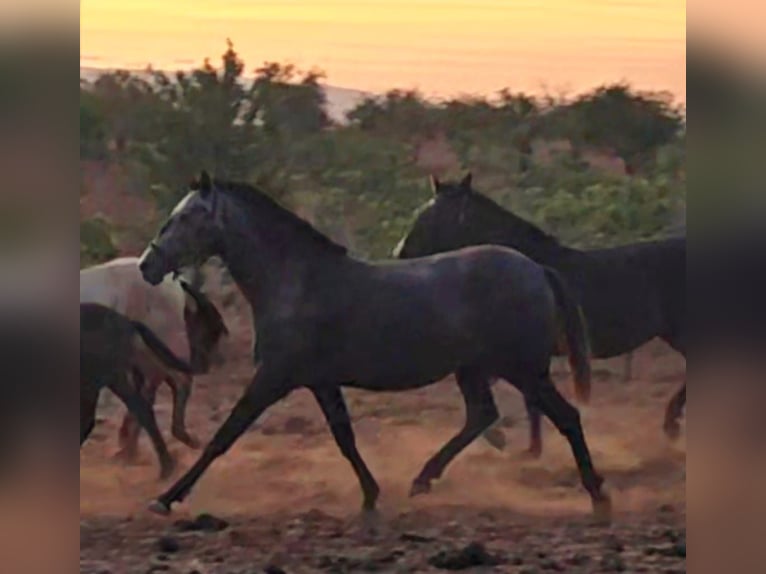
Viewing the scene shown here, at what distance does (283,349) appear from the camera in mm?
5781

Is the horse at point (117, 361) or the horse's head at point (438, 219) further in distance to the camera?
the horse's head at point (438, 219)

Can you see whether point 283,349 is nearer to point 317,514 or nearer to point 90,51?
point 317,514

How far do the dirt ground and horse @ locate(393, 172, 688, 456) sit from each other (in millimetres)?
57

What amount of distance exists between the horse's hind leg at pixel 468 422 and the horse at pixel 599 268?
0.21ft

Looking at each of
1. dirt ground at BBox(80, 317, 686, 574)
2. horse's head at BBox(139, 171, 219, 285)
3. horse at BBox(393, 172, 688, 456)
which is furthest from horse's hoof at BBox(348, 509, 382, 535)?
horse's head at BBox(139, 171, 219, 285)

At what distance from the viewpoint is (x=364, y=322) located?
5812 mm

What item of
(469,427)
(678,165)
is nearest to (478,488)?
(469,427)

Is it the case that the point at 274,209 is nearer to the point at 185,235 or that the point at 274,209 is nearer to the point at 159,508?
the point at 185,235

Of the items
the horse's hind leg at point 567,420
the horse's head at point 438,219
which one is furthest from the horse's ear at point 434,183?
the horse's hind leg at point 567,420

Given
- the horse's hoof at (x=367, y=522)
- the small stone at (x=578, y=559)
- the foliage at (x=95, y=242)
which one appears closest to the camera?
the foliage at (x=95, y=242)

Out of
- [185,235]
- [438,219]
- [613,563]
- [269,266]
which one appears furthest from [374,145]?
[613,563]

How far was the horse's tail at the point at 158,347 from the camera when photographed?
5.75 m

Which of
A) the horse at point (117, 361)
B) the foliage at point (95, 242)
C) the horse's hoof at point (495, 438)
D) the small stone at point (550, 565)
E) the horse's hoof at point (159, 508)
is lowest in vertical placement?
the small stone at point (550, 565)

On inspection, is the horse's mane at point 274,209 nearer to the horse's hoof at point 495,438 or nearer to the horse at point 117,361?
the horse at point 117,361
